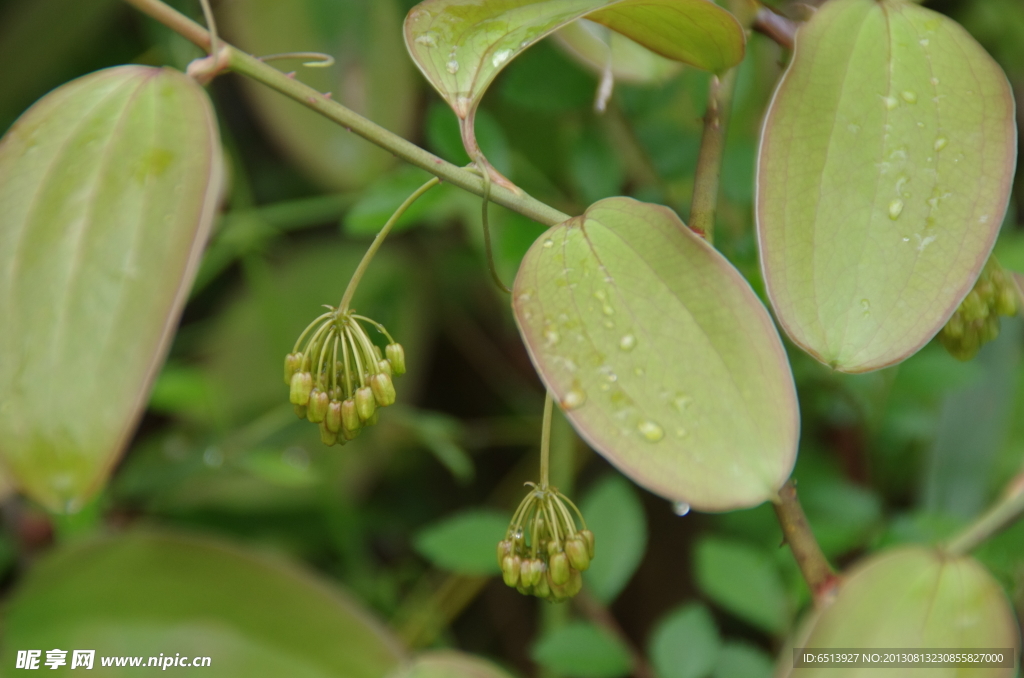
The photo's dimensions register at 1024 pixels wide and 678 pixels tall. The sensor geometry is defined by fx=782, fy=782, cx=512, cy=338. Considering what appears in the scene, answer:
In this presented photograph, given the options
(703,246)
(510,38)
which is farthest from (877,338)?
(510,38)

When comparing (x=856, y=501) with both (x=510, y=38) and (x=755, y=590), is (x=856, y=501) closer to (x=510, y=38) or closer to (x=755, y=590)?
(x=755, y=590)

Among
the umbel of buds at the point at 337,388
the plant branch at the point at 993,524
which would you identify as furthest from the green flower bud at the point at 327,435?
the plant branch at the point at 993,524

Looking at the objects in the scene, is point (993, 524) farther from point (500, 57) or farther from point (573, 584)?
point (500, 57)

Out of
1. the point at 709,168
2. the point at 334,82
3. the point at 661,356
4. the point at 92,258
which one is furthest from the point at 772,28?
the point at 334,82

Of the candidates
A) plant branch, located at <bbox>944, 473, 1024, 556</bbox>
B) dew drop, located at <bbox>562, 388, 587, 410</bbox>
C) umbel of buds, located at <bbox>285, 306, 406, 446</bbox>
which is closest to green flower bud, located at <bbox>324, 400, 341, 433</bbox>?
umbel of buds, located at <bbox>285, 306, 406, 446</bbox>

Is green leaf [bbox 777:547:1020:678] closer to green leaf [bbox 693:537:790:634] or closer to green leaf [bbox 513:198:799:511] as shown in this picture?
green leaf [bbox 513:198:799:511]

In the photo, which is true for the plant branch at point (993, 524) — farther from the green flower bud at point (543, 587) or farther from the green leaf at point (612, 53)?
the green leaf at point (612, 53)
